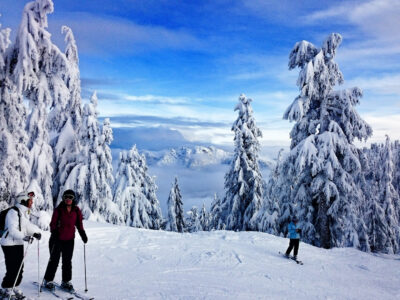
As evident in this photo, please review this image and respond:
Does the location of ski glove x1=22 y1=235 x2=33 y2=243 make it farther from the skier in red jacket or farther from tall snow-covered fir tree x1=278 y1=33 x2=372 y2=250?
tall snow-covered fir tree x1=278 y1=33 x2=372 y2=250

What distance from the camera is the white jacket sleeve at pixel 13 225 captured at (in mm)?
5695

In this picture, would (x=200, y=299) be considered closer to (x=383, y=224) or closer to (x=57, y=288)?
(x=57, y=288)

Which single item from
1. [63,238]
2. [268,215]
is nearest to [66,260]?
[63,238]

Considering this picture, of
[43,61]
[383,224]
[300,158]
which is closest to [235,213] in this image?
[300,158]

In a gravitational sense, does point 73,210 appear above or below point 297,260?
above

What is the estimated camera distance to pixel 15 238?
5770mm

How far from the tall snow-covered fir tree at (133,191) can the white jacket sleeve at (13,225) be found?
73.5 ft

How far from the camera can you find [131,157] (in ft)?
99.7

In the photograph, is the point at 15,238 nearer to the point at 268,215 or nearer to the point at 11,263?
the point at 11,263

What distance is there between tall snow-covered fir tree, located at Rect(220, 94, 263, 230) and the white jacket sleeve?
63.8 ft

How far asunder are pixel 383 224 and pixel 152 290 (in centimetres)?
2582

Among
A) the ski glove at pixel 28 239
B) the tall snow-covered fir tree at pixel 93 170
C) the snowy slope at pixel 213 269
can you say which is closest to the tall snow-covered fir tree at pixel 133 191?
the tall snow-covered fir tree at pixel 93 170

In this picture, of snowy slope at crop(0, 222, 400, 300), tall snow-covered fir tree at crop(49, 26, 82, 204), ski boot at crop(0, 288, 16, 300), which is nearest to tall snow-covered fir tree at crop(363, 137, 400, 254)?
snowy slope at crop(0, 222, 400, 300)

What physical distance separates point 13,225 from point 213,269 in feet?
18.7
